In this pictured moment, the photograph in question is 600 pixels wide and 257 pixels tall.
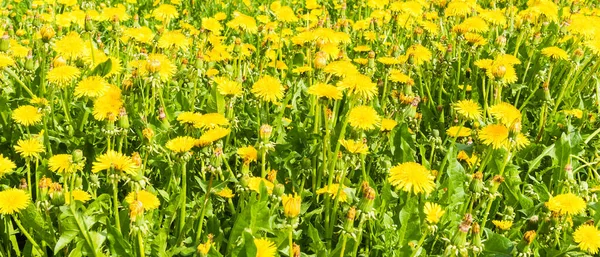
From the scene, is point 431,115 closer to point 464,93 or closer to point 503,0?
point 464,93

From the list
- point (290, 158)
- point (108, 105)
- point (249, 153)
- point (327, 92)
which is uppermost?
point (327, 92)

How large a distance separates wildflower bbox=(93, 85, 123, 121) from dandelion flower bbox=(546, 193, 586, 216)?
1433 millimetres

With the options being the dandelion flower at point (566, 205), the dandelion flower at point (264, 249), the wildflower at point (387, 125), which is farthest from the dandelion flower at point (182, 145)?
the dandelion flower at point (566, 205)

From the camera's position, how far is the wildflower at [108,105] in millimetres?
2152

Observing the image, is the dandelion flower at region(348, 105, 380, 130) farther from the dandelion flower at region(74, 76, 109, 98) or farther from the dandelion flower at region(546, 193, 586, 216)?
the dandelion flower at region(74, 76, 109, 98)

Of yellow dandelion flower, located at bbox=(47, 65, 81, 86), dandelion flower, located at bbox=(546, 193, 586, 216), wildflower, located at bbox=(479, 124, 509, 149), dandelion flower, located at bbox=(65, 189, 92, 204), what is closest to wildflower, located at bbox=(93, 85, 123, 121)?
yellow dandelion flower, located at bbox=(47, 65, 81, 86)

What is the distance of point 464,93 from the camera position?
3.18 metres

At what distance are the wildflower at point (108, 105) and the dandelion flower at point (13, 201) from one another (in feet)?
1.29

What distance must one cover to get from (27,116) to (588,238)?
1925 millimetres

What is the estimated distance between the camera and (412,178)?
72.9 inches

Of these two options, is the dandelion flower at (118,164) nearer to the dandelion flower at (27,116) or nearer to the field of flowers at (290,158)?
the field of flowers at (290,158)

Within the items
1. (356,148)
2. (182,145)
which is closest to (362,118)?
(356,148)

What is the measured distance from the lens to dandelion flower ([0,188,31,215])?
5.76 feet

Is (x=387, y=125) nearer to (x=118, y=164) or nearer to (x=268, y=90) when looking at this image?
(x=268, y=90)
